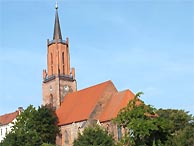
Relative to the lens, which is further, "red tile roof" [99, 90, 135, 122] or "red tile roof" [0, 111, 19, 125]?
"red tile roof" [0, 111, 19, 125]

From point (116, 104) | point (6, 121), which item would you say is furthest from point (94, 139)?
point (6, 121)

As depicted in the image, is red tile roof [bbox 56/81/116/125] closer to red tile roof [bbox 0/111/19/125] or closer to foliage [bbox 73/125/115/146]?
foliage [bbox 73/125/115/146]

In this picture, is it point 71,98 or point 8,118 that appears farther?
point 8,118

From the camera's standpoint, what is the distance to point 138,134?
3719 centimetres

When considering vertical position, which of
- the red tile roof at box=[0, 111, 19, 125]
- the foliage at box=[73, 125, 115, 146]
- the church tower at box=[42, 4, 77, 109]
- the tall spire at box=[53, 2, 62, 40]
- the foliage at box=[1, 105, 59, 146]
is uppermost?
the tall spire at box=[53, 2, 62, 40]

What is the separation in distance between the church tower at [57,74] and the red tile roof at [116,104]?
1083 cm

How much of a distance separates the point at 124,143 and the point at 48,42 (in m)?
31.2

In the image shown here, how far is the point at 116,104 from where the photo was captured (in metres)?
51.8

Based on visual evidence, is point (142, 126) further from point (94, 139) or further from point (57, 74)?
point (57, 74)

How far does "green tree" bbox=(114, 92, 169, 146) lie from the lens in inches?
1442

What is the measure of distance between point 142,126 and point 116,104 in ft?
50.6

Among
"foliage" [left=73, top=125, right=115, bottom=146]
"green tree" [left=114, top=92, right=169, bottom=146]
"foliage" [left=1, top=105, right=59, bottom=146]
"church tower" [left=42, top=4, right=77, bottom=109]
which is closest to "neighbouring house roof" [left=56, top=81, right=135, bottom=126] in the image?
"foliage" [left=1, top=105, right=59, bottom=146]

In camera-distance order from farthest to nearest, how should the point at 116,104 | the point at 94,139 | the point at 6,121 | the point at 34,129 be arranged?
the point at 6,121 → the point at 34,129 → the point at 116,104 → the point at 94,139

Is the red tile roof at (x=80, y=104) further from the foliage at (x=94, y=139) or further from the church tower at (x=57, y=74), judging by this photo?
the foliage at (x=94, y=139)
